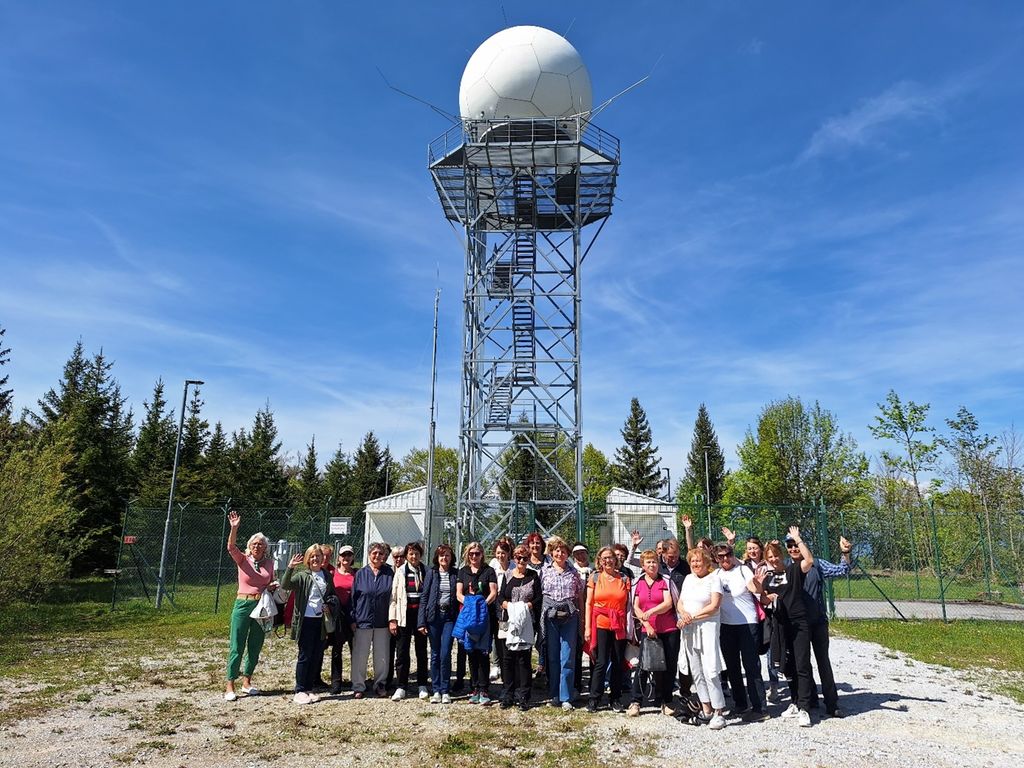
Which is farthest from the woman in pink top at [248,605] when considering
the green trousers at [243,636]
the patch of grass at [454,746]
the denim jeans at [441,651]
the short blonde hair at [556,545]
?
the short blonde hair at [556,545]

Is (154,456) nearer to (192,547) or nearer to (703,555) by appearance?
(192,547)

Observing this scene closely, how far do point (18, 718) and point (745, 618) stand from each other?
6947 mm

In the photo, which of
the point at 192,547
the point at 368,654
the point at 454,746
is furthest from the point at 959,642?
the point at 192,547

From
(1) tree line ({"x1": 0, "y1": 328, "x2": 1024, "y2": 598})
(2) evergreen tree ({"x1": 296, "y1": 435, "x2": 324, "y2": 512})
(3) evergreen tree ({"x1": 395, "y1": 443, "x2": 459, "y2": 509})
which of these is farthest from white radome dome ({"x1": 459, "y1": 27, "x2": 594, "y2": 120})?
(3) evergreen tree ({"x1": 395, "y1": 443, "x2": 459, "y2": 509})

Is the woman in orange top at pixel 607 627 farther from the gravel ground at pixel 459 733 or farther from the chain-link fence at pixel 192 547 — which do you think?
the chain-link fence at pixel 192 547

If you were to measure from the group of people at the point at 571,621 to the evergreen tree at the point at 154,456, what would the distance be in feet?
77.3

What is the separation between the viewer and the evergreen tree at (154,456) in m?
29.2

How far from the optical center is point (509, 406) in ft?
69.3

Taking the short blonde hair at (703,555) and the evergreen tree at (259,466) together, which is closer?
the short blonde hair at (703,555)

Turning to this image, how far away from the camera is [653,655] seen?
6.59 metres

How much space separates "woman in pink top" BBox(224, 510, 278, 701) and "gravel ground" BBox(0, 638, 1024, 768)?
0.34m

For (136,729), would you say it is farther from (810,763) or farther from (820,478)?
(820,478)

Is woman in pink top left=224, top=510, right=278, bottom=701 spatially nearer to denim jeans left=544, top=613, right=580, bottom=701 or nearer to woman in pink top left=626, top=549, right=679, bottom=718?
denim jeans left=544, top=613, right=580, bottom=701

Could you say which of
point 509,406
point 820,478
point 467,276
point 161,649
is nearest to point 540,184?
point 467,276
